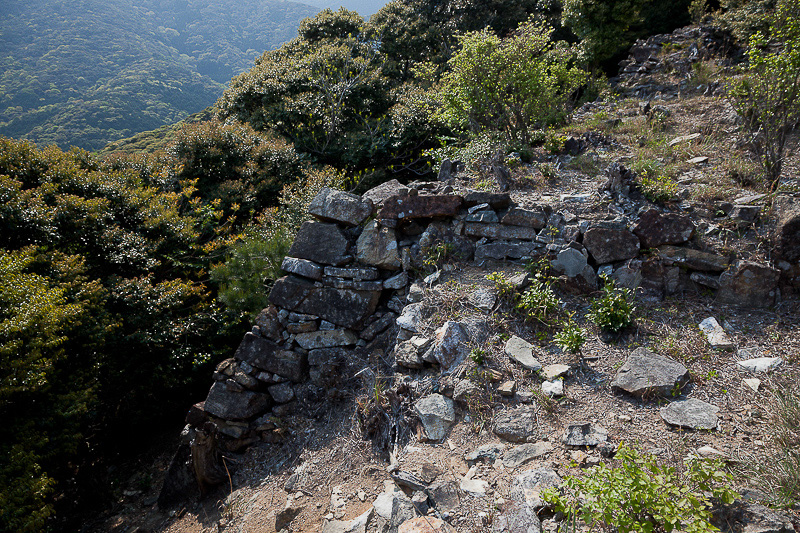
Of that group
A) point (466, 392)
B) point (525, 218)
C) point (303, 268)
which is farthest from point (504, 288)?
point (303, 268)

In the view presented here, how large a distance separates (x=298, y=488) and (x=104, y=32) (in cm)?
5956

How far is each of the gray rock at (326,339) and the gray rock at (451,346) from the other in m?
1.29

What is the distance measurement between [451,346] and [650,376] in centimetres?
157

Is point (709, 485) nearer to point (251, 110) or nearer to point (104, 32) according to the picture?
point (251, 110)

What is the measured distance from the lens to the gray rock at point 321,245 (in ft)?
15.5

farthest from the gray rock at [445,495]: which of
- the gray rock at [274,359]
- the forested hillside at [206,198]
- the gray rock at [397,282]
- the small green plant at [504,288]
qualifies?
the forested hillside at [206,198]

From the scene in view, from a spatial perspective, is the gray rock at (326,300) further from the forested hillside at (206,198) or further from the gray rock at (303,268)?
the forested hillside at (206,198)

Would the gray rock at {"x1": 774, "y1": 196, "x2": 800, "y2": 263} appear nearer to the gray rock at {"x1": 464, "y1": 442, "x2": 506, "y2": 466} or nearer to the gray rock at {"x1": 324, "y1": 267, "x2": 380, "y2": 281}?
the gray rock at {"x1": 464, "y1": 442, "x2": 506, "y2": 466}

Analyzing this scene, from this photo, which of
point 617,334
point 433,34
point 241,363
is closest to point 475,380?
point 617,334

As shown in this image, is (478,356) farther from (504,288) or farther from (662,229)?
(662,229)

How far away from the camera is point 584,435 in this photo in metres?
2.70

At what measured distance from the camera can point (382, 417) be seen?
3777 millimetres

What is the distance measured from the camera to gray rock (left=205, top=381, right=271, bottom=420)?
180 inches

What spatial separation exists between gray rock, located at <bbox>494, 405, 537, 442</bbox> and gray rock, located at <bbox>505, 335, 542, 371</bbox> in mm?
390
